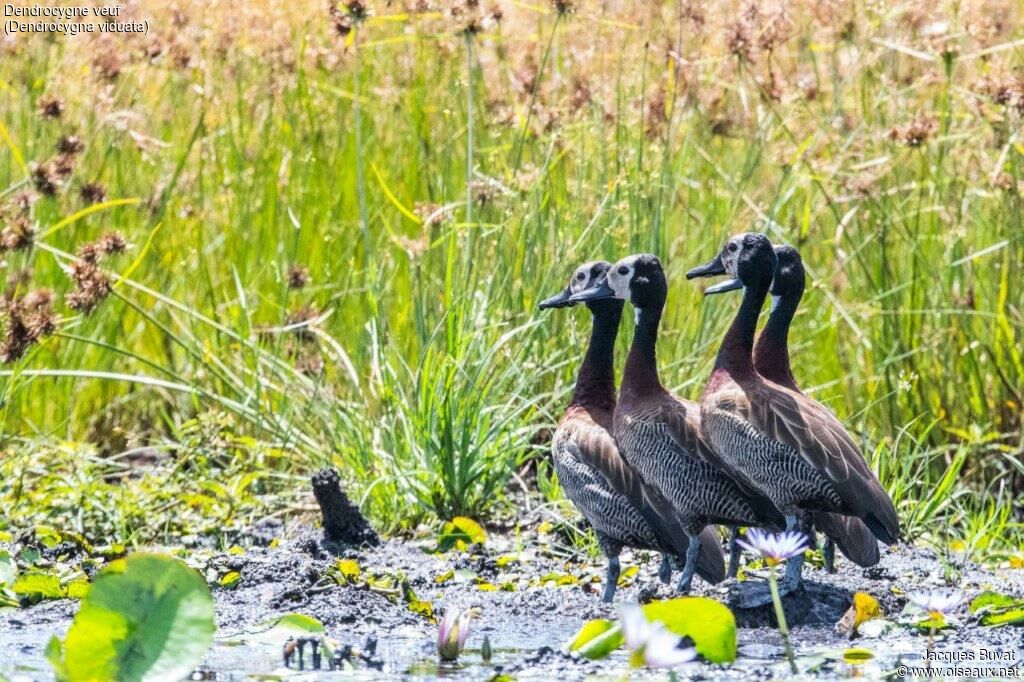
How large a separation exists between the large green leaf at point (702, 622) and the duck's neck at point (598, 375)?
2209 mm

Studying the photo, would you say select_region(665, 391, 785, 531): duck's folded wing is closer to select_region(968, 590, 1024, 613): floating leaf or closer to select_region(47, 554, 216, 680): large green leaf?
select_region(968, 590, 1024, 613): floating leaf

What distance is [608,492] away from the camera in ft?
17.9

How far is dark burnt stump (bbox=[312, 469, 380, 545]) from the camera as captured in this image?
5.83 m

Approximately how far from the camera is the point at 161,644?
11.9ft

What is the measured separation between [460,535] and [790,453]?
1.45m

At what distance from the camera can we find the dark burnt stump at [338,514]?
230 inches

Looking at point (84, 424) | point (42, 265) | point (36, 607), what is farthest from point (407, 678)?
point (42, 265)

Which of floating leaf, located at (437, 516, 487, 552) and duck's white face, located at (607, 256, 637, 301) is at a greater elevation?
duck's white face, located at (607, 256, 637, 301)

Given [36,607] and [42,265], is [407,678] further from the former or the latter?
[42,265]

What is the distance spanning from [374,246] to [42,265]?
1.64 m

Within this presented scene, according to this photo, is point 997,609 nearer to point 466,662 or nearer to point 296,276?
point 466,662

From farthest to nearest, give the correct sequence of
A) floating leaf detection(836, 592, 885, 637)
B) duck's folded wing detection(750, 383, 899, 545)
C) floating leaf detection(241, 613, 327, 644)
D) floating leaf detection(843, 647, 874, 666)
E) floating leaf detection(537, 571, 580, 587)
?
1. floating leaf detection(537, 571, 580, 587)
2. duck's folded wing detection(750, 383, 899, 545)
3. floating leaf detection(836, 592, 885, 637)
4. floating leaf detection(843, 647, 874, 666)
5. floating leaf detection(241, 613, 327, 644)

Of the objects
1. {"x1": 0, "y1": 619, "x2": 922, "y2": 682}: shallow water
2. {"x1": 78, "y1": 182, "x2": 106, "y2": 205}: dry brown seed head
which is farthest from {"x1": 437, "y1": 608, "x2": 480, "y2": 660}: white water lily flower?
{"x1": 78, "y1": 182, "x2": 106, "y2": 205}: dry brown seed head

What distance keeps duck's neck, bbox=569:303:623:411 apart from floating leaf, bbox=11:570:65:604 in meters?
1.95
